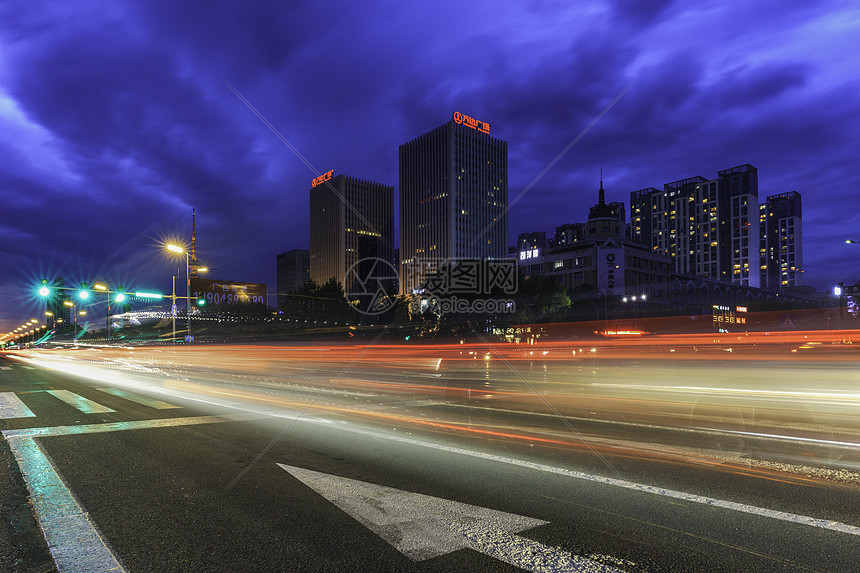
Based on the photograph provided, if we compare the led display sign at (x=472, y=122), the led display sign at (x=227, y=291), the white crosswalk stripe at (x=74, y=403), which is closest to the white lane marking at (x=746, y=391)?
the white crosswalk stripe at (x=74, y=403)

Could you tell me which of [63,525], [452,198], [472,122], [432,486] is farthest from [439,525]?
[472,122]

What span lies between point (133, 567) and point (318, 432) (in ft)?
16.3

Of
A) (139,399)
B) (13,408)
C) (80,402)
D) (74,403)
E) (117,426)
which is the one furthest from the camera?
(139,399)

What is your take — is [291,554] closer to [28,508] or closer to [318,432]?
[28,508]

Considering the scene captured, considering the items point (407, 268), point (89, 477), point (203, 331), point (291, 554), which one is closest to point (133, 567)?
point (291, 554)

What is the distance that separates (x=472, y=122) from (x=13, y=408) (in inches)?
7222

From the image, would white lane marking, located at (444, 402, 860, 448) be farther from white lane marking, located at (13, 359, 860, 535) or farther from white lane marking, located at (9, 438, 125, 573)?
white lane marking, located at (9, 438, 125, 573)

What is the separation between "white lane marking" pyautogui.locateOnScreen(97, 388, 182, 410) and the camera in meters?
11.6

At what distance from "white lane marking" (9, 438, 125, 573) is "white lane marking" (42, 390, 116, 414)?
4.86m

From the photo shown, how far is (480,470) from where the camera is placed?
5973 mm

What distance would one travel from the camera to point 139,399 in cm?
1296

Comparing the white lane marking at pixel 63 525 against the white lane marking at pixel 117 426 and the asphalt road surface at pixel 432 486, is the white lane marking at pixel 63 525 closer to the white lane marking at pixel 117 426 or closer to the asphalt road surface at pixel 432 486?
the asphalt road surface at pixel 432 486

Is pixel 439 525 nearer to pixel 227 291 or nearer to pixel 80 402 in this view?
pixel 80 402

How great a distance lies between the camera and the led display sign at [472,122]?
176700 millimetres
